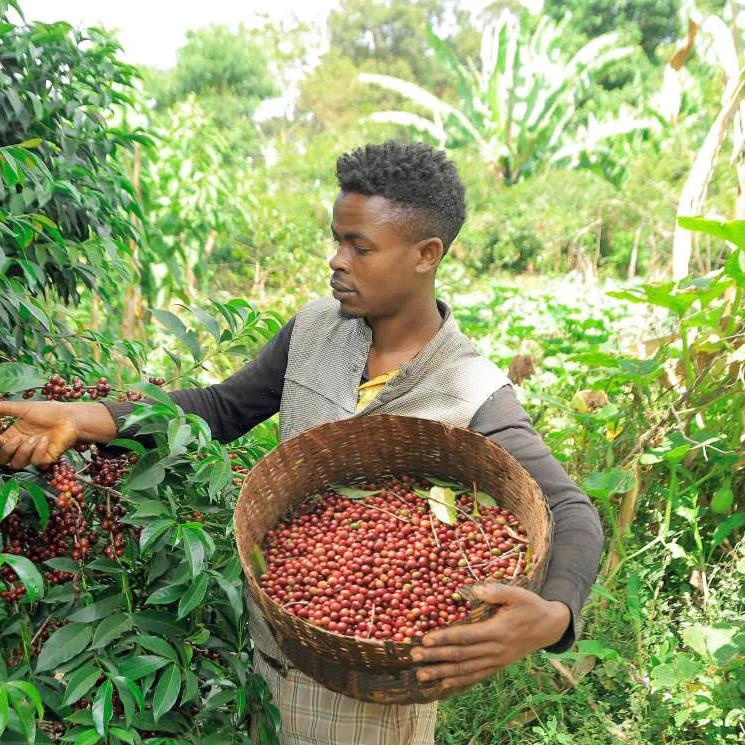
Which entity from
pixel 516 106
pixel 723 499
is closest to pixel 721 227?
pixel 723 499

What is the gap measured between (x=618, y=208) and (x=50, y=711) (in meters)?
10.4

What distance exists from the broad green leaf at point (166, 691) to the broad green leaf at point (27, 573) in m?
0.22

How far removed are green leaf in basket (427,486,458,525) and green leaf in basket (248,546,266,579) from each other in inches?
10.9

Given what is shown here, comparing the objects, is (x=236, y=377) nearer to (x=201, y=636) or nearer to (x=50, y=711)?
(x=201, y=636)

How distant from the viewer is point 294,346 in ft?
5.45

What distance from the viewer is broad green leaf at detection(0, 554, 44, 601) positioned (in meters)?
1.06

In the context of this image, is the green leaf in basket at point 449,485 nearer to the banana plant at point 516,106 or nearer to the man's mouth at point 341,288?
the man's mouth at point 341,288

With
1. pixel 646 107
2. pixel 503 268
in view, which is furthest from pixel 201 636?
pixel 646 107

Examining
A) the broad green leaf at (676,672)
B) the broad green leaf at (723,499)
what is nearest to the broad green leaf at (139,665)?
the broad green leaf at (676,672)

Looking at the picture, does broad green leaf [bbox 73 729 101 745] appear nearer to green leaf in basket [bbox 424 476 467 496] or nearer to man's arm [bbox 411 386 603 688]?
man's arm [bbox 411 386 603 688]

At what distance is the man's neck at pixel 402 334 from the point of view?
1617 mm

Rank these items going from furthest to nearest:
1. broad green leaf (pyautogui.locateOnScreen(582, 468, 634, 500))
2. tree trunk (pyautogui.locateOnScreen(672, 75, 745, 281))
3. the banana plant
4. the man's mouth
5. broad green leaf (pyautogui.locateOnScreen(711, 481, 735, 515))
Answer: the banana plant < tree trunk (pyautogui.locateOnScreen(672, 75, 745, 281)) < broad green leaf (pyautogui.locateOnScreen(711, 481, 735, 515)) < broad green leaf (pyautogui.locateOnScreen(582, 468, 634, 500)) < the man's mouth

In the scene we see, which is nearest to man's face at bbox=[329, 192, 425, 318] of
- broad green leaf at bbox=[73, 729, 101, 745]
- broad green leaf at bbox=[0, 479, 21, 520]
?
broad green leaf at bbox=[0, 479, 21, 520]

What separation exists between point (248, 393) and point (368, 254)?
1.28ft
